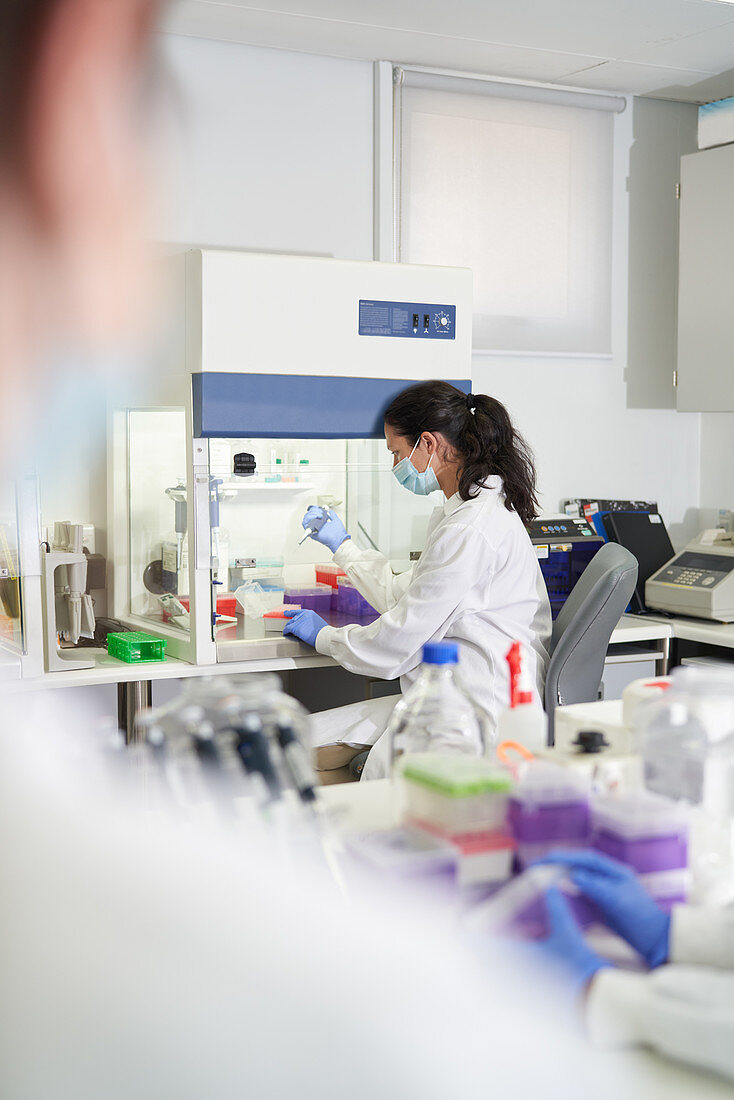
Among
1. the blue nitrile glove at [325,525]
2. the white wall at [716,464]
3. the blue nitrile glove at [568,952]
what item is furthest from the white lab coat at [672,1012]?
the white wall at [716,464]

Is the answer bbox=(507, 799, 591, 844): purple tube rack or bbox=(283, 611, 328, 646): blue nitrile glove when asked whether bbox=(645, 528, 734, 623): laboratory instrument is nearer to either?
bbox=(283, 611, 328, 646): blue nitrile glove

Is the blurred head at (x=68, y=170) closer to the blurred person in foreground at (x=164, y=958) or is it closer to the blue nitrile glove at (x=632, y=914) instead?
the blurred person in foreground at (x=164, y=958)

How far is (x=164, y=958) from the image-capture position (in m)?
0.79

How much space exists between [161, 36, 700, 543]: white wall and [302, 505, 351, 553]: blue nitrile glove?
906mm

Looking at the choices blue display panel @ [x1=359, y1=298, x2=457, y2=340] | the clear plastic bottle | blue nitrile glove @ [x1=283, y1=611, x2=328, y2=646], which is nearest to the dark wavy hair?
blue display panel @ [x1=359, y1=298, x2=457, y2=340]

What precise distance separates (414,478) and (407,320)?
0.40 m

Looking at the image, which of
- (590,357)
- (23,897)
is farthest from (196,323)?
(23,897)

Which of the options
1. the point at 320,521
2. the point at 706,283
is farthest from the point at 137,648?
the point at 706,283

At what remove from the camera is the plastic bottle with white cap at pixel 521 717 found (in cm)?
132

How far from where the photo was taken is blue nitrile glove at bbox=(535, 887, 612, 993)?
0.82 metres

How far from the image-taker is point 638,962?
2.95 feet

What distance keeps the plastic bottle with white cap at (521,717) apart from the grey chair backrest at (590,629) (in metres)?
1.14

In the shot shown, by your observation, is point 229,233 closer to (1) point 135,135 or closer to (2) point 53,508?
(2) point 53,508

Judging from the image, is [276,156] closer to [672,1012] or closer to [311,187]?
[311,187]
